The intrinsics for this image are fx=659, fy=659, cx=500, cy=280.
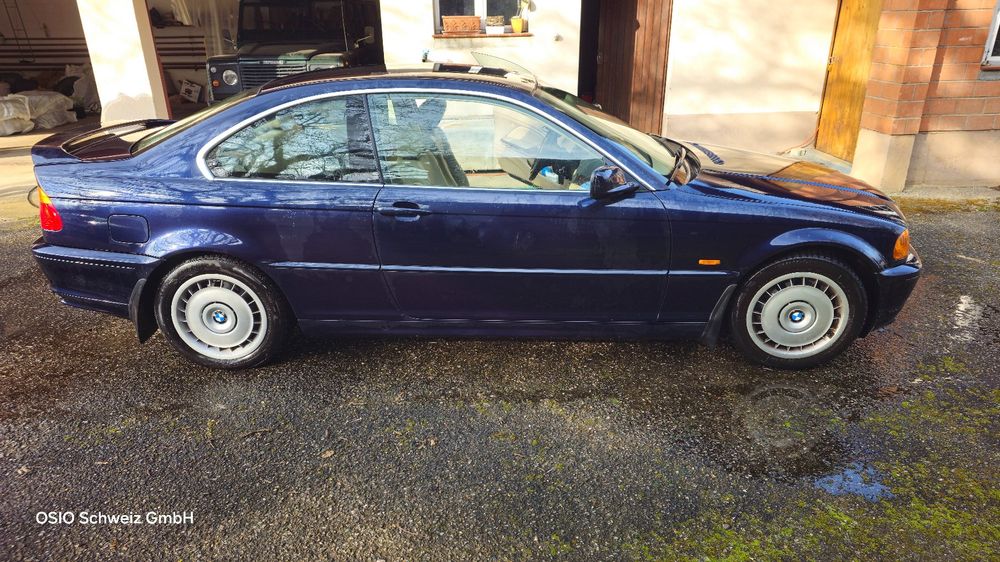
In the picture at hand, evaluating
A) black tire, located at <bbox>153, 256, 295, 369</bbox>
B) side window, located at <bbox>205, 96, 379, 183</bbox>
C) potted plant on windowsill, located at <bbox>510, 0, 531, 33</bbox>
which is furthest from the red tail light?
potted plant on windowsill, located at <bbox>510, 0, 531, 33</bbox>

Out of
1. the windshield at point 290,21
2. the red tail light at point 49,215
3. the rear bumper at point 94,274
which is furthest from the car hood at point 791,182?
the windshield at point 290,21

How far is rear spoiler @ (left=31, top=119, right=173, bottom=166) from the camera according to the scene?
142 inches

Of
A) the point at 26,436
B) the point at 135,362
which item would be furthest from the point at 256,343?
the point at 26,436

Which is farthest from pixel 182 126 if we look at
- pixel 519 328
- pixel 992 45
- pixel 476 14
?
pixel 992 45

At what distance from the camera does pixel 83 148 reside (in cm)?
380

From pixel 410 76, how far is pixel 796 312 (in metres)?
2.43

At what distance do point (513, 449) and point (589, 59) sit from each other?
872 cm

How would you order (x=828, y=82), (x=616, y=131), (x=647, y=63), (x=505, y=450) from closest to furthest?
(x=505, y=450) → (x=616, y=131) → (x=828, y=82) → (x=647, y=63)

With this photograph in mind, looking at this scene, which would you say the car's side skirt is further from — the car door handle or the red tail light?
the red tail light

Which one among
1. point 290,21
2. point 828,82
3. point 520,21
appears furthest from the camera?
point 290,21

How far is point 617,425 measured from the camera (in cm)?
320

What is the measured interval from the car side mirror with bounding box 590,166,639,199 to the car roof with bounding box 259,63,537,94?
2.18 feet

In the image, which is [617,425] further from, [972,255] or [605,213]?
[972,255]

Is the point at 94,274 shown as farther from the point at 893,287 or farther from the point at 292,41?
the point at 292,41
